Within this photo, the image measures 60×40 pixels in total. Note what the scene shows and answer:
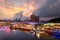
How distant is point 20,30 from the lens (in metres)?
3.59

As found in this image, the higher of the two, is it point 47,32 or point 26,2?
point 26,2

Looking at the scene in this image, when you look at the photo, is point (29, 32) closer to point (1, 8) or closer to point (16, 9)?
point (16, 9)

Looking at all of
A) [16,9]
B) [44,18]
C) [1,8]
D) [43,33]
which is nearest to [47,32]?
[43,33]

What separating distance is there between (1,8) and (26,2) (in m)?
0.58

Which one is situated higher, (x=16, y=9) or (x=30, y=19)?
(x=16, y=9)

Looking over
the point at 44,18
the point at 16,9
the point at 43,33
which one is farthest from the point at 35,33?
the point at 16,9

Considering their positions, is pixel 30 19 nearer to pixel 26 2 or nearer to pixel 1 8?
pixel 26 2

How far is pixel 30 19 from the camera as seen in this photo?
11.6ft

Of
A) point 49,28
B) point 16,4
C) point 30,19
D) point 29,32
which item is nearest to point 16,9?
point 16,4

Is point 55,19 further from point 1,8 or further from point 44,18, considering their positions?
point 1,8

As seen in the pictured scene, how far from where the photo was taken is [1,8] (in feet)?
11.3

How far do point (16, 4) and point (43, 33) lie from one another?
2.97ft

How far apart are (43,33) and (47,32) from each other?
9 centimetres

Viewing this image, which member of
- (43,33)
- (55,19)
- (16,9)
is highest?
(16,9)
